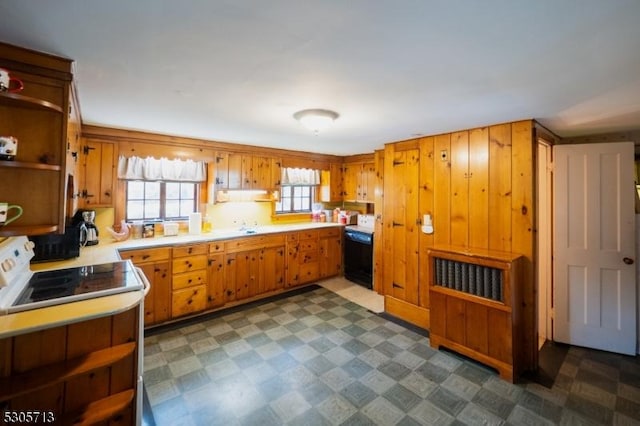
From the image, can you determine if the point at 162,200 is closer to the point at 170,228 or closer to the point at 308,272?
the point at 170,228

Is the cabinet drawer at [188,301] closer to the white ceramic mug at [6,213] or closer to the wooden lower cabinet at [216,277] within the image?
the wooden lower cabinet at [216,277]

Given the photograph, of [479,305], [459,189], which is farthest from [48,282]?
[459,189]

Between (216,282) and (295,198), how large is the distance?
2.22 m

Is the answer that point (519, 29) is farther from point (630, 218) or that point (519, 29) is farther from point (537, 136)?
point (630, 218)

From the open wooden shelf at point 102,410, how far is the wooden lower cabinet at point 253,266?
2050 mm

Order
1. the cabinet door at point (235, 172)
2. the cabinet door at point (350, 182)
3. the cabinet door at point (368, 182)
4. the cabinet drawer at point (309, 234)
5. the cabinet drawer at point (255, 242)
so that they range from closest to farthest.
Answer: the cabinet drawer at point (255, 242)
the cabinet door at point (235, 172)
the cabinet drawer at point (309, 234)
the cabinet door at point (368, 182)
the cabinet door at point (350, 182)

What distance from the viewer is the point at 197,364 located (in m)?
2.51

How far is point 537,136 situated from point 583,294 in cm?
171

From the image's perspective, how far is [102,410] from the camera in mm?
1527

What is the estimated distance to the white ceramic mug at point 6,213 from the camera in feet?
4.60

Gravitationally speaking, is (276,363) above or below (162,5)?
below

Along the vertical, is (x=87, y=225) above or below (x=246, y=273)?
above

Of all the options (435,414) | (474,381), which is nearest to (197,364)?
(435,414)

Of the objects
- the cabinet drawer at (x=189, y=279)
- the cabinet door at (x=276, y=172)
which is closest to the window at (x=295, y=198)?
the cabinet door at (x=276, y=172)
